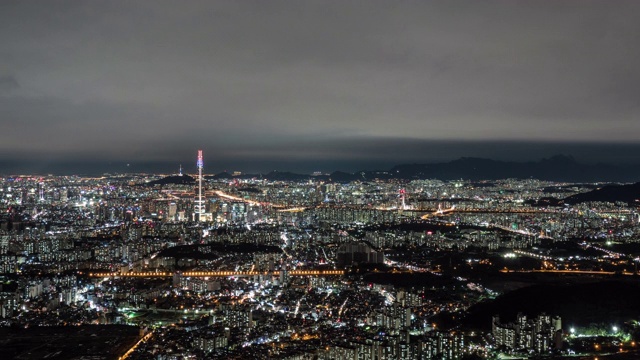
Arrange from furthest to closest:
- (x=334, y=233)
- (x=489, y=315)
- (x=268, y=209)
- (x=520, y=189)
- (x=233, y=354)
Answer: (x=520, y=189)
(x=268, y=209)
(x=334, y=233)
(x=489, y=315)
(x=233, y=354)

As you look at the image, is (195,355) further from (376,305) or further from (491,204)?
(491,204)

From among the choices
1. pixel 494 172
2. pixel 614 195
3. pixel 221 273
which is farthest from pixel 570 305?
pixel 494 172

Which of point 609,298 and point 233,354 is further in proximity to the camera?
point 609,298

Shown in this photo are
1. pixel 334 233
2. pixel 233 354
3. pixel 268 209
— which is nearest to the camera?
pixel 233 354

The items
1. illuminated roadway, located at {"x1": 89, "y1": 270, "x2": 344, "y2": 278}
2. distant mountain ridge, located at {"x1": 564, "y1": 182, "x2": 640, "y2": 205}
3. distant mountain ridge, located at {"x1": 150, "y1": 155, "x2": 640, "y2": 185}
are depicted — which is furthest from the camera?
distant mountain ridge, located at {"x1": 150, "y1": 155, "x2": 640, "y2": 185}

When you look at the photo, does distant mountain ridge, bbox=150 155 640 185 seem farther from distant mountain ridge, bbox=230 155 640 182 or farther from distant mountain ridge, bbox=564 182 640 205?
distant mountain ridge, bbox=564 182 640 205

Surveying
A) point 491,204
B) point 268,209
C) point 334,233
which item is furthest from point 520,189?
point 334,233

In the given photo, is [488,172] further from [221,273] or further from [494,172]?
[221,273]

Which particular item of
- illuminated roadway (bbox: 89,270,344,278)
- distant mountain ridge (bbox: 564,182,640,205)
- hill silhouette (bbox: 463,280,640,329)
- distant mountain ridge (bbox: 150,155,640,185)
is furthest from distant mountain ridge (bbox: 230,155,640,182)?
hill silhouette (bbox: 463,280,640,329)

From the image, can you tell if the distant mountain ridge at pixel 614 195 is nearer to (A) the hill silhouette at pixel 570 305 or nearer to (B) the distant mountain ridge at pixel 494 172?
(A) the hill silhouette at pixel 570 305

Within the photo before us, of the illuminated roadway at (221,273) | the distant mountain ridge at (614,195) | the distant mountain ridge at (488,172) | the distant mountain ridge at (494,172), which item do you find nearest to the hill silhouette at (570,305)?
the illuminated roadway at (221,273)

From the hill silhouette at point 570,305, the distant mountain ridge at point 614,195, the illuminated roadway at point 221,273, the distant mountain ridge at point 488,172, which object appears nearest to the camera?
the hill silhouette at point 570,305
